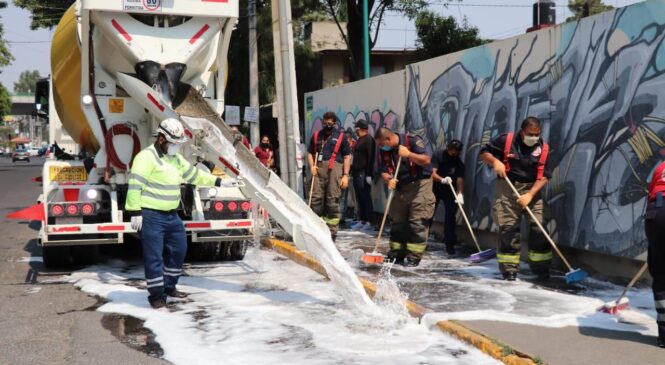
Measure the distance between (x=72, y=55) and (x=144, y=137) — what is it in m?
1.37

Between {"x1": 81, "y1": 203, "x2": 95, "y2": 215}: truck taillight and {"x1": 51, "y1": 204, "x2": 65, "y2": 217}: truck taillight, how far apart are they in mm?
217

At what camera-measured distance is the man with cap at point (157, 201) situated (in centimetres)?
761

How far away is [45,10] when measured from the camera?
4269 cm

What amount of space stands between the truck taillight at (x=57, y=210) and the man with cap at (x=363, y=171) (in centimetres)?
543

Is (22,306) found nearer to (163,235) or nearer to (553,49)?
(163,235)

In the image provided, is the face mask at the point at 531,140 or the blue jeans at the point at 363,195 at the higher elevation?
the face mask at the point at 531,140

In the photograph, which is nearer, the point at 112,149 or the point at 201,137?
the point at 201,137

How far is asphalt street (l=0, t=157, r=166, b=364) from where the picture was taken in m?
6.00

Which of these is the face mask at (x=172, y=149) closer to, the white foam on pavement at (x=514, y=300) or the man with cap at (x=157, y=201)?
the man with cap at (x=157, y=201)

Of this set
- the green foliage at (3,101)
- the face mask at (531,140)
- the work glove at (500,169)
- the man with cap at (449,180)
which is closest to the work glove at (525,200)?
the work glove at (500,169)

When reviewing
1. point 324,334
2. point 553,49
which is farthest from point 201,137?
point 553,49

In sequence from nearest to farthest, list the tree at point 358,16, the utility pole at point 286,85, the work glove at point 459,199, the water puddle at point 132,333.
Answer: the water puddle at point 132,333 < the work glove at point 459,199 < the utility pole at point 286,85 < the tree at point 358,16

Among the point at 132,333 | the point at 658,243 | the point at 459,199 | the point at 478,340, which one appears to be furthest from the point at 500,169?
the point at 132,333

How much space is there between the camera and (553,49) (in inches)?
362
